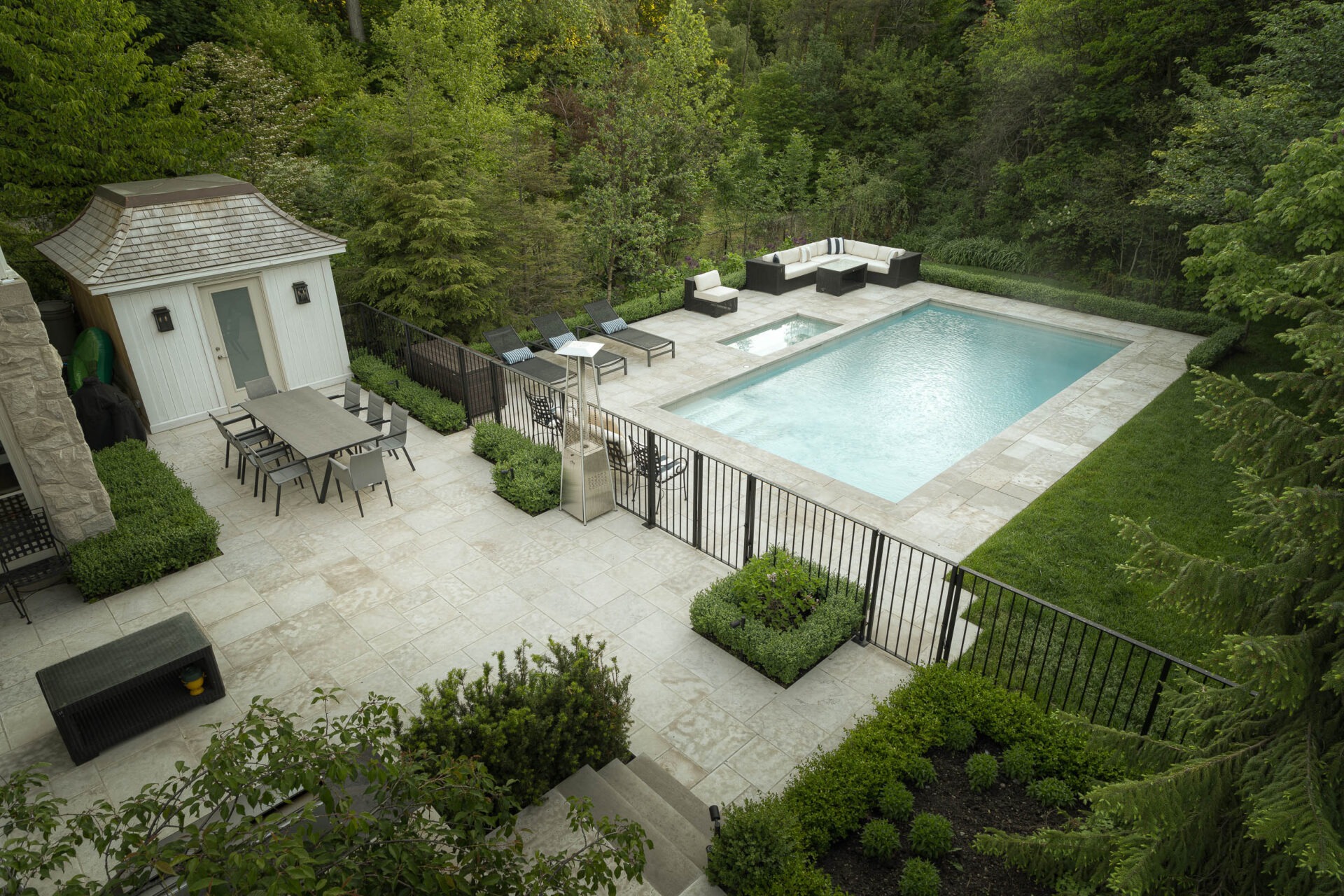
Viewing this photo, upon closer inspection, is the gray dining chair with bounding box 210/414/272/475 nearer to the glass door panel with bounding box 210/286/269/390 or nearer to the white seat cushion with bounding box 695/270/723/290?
the glass door panel with bounding box 210/286/269/390

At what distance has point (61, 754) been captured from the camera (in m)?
6.18

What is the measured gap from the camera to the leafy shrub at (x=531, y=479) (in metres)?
9.51

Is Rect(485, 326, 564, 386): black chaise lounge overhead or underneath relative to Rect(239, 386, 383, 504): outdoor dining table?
underneath

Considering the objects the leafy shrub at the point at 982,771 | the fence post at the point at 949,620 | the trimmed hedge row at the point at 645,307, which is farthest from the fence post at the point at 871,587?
the trimmed hedge row at the point at 645,307

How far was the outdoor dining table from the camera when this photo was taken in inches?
369

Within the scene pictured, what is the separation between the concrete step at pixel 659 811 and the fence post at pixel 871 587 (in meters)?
2.82

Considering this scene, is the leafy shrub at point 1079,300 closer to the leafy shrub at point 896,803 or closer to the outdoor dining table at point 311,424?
the outdoor dining table at point 311,424

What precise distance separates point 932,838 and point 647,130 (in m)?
16.6

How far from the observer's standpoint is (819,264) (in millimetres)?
19453

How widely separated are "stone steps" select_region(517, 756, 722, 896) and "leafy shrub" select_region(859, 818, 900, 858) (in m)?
1.00

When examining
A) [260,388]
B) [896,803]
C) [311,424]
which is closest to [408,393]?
[260,388]

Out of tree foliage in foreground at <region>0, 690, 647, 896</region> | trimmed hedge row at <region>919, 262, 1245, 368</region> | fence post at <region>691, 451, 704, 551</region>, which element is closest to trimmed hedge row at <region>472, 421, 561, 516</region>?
fence post at <region>691, 451, 704, 551</region>

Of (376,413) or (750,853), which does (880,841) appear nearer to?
(750,853)

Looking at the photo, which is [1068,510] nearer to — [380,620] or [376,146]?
[380,620]
